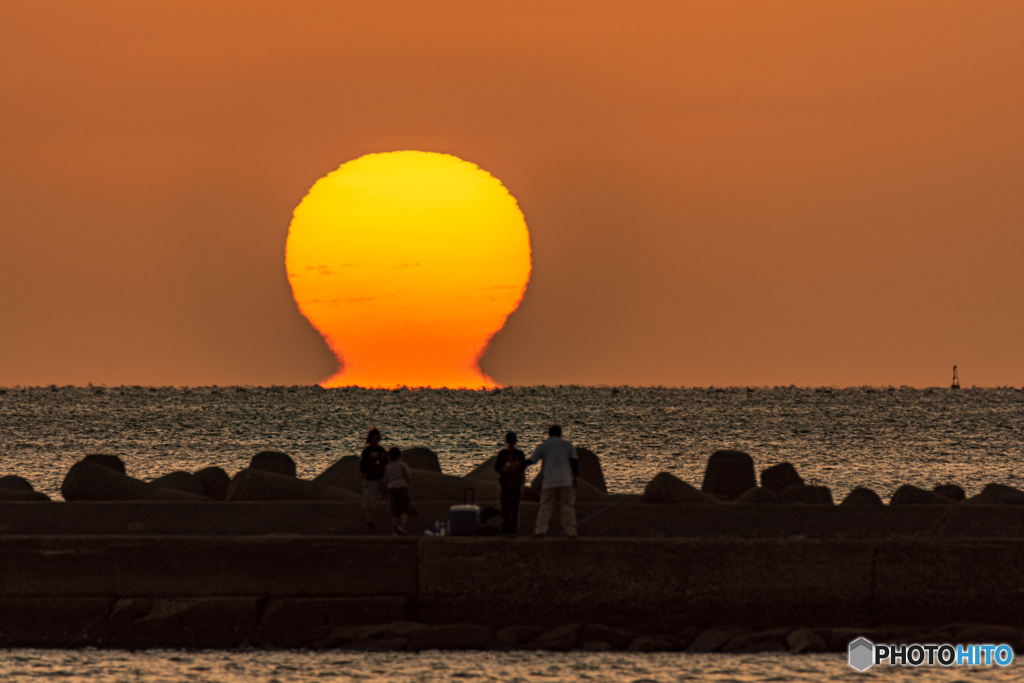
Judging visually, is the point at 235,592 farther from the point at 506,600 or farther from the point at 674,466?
the point at 674,466

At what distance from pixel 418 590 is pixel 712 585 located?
11.0ft

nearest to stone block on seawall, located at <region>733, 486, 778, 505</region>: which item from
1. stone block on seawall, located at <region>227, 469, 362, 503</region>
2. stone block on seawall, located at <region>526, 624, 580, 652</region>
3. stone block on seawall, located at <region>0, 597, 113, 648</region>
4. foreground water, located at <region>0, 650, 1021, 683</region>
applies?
foreground water, located at <region>0, 650, 1021, 683</region>

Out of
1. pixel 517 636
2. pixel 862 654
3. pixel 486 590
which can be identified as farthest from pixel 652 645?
pixel 862 654

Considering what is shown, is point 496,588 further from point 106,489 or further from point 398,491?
point 106,489

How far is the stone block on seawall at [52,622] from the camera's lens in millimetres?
14844

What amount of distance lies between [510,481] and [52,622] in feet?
18.0

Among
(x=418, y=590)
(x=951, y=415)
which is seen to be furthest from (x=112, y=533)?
(x=951, y=415)

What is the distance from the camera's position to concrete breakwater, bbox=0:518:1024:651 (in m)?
14.8

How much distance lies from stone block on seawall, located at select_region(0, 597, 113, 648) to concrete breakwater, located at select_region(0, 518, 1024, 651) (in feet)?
0.04

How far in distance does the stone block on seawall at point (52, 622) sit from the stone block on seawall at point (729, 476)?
10.5 meters

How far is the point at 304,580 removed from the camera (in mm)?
14844

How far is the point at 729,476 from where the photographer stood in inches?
855

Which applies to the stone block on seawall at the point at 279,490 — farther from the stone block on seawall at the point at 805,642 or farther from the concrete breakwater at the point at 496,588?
the stone block on seawall at the point at 805,642

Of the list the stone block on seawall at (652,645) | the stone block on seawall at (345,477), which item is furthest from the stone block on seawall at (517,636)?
the stone block on seawall at (345,477)
